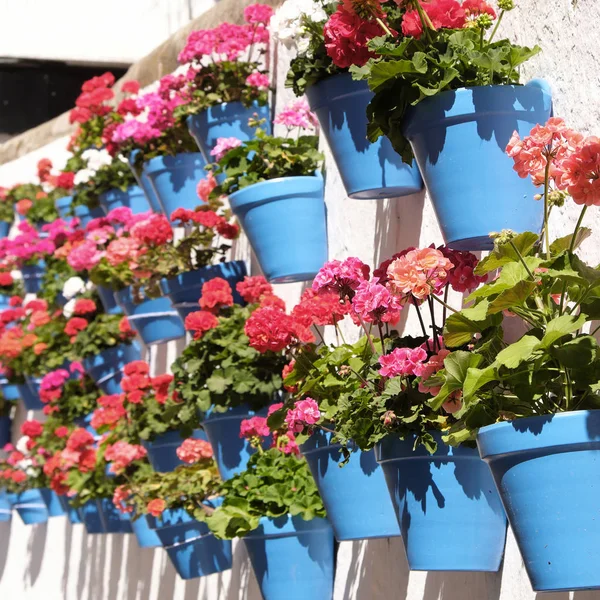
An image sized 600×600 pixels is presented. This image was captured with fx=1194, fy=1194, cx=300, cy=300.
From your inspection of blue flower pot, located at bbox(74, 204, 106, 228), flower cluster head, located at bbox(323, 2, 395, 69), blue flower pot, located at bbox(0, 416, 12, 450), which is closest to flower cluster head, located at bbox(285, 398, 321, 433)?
flower cluster head, located at bbox(323, 2, 395, 69)

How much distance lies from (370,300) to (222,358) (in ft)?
4.31

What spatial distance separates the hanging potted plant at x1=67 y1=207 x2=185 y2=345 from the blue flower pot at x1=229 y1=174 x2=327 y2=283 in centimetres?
81

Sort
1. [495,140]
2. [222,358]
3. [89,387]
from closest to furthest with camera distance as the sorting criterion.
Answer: [495,140] → [222,358] → [89,387]

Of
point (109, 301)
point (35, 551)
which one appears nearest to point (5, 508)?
point (35, 551)

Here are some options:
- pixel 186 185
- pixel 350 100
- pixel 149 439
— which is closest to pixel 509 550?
pixel 350 100

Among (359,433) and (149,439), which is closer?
(359,433)

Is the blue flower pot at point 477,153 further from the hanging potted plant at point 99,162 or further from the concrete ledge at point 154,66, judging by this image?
the hanging potted plant at point 99,162

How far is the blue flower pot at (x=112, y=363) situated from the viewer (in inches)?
194

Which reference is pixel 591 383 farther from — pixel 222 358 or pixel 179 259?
pixel 179 259

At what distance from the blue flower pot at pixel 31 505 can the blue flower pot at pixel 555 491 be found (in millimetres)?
4564

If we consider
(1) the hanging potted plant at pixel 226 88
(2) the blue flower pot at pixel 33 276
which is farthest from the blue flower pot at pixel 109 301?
(2) the blue flower pot at pixel 33 276

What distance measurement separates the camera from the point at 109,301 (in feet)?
16.3

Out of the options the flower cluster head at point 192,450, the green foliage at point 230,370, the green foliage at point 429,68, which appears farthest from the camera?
the flower cluster head at point 192,450

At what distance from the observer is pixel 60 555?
6059 millimetres
